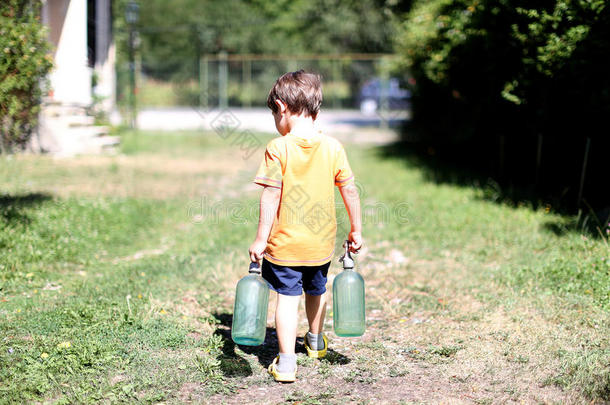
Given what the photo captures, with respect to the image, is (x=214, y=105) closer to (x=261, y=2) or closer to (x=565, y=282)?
(x=261, y=2)

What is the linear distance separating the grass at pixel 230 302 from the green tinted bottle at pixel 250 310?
318 mm

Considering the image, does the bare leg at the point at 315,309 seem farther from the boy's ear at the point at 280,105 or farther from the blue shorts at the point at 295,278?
the boy's ear at the point at 280,105

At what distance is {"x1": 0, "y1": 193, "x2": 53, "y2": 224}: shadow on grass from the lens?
5.60 metres

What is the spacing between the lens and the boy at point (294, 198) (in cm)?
306

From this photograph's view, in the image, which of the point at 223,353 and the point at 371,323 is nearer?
the point at 223,353

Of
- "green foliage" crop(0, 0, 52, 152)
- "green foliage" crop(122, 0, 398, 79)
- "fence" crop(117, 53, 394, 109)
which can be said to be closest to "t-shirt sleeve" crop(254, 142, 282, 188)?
"green foliage" crop(0, 0, 52, 152)

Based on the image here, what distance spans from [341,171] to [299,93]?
486mm

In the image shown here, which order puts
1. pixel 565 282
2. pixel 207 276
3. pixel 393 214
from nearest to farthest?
pixel 565 282
pixel 207 276
pixel 393 214

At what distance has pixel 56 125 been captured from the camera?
1146 centimetres

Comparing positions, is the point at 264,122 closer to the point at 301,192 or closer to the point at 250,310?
the point at 301,192

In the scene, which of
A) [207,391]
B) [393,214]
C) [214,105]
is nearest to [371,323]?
[207,391]

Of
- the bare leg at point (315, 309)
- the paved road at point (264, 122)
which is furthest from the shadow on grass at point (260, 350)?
the paved road at point (264, 122)

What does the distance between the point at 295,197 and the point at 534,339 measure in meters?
1.88

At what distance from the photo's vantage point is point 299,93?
10.1 ft
